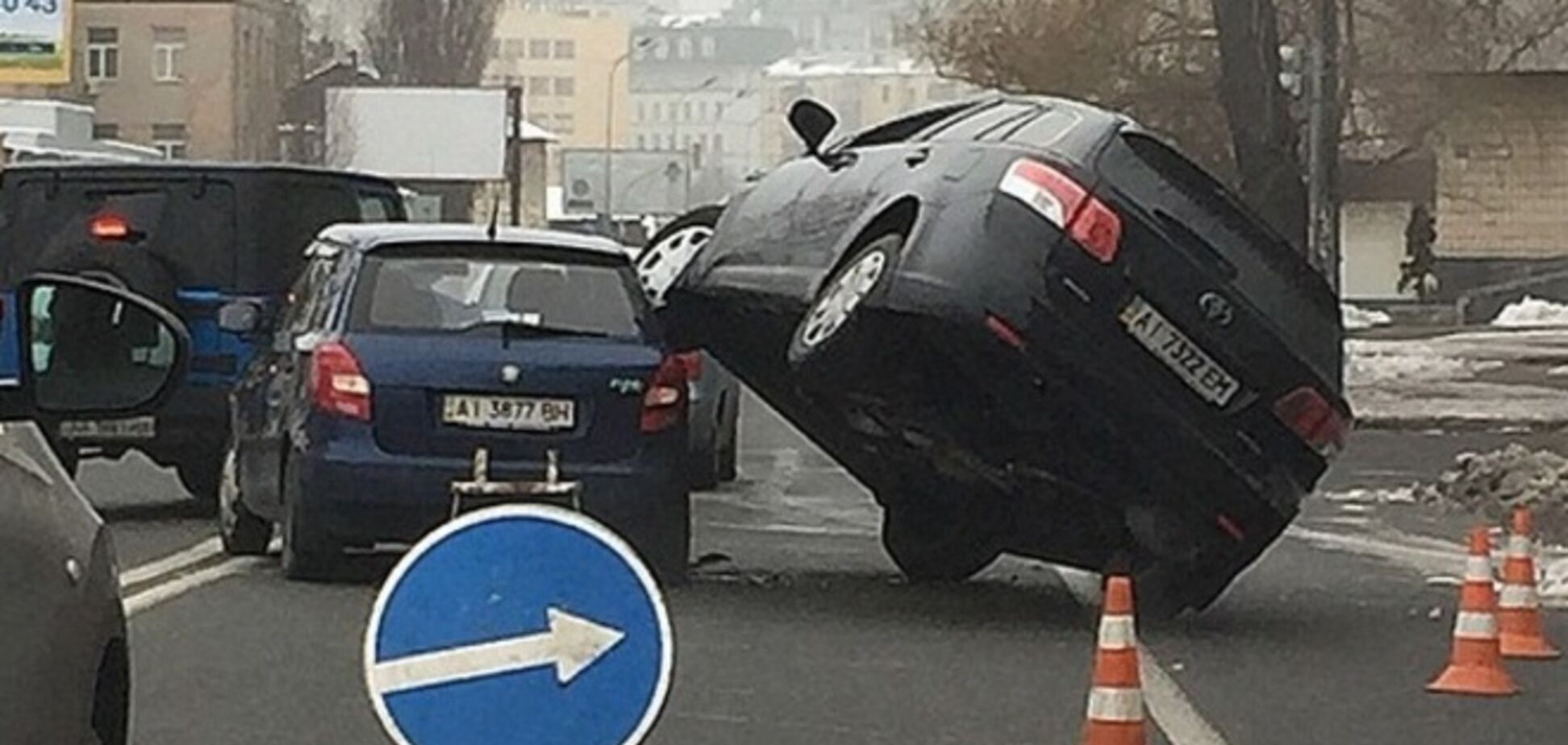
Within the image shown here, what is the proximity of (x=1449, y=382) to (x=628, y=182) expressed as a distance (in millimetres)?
80905

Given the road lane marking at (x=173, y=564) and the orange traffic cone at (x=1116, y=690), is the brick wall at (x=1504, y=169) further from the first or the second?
the orange traffic cone at (x=1116, y=690)

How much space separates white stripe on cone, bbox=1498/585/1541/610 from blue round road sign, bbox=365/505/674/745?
23.0 feet

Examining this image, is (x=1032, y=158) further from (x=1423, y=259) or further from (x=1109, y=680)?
(x=1423, y=259)

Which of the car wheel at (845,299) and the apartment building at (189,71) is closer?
the car wheel at (845,299)

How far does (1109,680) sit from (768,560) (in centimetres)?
816

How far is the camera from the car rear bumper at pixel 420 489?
47.3ft

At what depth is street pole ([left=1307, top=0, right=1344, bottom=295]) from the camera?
118 feet

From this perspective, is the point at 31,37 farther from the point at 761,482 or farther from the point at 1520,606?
the point at 1520,606

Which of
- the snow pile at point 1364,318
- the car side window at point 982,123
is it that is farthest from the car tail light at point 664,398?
the snow pile at point 1364,318

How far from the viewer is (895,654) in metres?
13.0

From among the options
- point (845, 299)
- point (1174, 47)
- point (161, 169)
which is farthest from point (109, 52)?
point (845, 299)

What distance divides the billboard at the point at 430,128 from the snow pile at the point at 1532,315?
1108 inches

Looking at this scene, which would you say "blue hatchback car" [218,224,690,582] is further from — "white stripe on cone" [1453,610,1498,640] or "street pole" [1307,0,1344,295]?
"street pole" [1307,0,1344,295]

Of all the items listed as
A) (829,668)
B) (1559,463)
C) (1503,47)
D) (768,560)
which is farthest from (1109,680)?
(1503,47)
